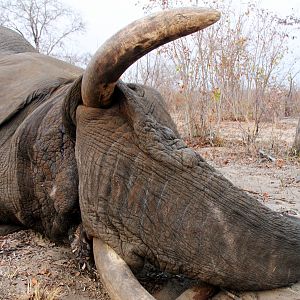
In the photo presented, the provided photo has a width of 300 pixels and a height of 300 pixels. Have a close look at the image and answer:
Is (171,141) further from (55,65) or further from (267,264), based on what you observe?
(55,65)

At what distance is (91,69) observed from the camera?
6.07 ft

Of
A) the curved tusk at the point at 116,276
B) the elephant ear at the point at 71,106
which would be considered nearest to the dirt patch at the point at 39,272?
the curved tusk at the point at 116,276

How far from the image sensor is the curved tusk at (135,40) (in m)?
1.56

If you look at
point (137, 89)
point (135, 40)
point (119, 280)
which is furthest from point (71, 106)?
point (119, 280)

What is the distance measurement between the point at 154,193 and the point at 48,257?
2.65 ft

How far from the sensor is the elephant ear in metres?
2.14

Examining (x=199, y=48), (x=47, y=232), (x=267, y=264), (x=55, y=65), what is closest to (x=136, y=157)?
(x=267, y=264)

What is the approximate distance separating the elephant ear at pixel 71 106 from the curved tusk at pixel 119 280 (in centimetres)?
50

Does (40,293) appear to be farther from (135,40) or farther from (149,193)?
(135,40)

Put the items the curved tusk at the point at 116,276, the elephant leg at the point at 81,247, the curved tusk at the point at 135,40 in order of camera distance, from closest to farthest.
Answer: the curved tusk at the point at 135,40
the curved tusk at the point at 116,276
the elephant leg at the point at 81,247

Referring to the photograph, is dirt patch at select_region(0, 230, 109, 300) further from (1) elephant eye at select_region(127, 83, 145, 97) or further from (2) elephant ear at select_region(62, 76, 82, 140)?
(1) elephant eye at select_region(127, 83, 145, 97)

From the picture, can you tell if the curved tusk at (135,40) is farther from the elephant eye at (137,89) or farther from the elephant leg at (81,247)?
the elephant leg at (81,247)

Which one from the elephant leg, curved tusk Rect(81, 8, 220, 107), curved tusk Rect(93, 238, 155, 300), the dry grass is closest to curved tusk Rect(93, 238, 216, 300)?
curved tusk Rect(93, 238, 155, 300)

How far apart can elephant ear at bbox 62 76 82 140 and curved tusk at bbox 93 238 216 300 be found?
500mm
